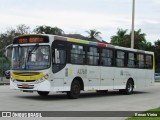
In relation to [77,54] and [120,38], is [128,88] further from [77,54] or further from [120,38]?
[120,38]

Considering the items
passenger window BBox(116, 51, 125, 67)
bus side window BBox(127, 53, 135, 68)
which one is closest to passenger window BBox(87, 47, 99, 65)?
passenger window BBox(116, 51, 125, 67)

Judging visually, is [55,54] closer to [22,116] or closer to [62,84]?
[62,84]

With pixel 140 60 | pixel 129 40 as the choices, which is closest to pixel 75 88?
pixel 140 60

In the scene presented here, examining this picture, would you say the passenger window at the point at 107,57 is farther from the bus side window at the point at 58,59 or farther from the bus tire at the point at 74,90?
the bus side window at the point at 58,59

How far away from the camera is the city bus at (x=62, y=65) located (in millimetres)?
18141

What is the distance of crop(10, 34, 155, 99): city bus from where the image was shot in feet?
59.5

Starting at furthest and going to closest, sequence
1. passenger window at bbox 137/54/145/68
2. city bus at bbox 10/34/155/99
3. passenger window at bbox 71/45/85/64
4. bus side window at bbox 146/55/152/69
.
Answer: bus side window at bbox 146/55/152/69 → passenger window at bbox 137/54/145/68 → passenger window at bbox 71/45/85/64 → city bus at bbox 10/34/155/99

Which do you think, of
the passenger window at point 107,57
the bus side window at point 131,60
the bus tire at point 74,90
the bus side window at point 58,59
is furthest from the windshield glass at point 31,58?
the bus side window at point 131,60

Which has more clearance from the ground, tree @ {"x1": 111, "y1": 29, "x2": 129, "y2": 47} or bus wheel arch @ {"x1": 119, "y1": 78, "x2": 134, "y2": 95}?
tree @ {"x1": 111, "y1": 29, "x2": 129, "y2": 47}

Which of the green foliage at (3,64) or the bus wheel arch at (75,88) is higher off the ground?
the green foliage at (3,64)

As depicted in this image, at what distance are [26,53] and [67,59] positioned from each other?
6.56 feet

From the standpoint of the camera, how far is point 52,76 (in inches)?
715

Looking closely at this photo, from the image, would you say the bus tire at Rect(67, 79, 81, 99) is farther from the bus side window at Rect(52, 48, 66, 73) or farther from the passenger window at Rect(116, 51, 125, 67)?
the passenger window at Rect(116, 51, 125, 67)

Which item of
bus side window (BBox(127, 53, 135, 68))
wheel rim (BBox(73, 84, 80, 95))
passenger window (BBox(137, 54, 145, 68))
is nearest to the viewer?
wheel rim (BBox(73, 84, 80, 95))
